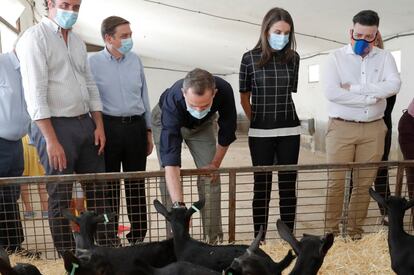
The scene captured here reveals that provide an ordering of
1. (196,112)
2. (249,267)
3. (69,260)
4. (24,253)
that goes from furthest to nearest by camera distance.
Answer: (24,253) < (196,112) < (69,260) < (249,267)

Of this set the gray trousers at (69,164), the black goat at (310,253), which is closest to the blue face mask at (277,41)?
the gray trousers at (69,164)

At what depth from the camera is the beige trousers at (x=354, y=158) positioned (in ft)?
9.95

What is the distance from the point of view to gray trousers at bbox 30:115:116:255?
2.64 metres

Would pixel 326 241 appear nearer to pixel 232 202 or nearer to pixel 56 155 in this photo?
pixel 232 202

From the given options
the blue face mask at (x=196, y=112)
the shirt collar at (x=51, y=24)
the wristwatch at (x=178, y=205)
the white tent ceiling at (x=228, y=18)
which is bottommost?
the wristwatch at (x=178, y=205)

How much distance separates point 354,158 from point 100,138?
1.76m

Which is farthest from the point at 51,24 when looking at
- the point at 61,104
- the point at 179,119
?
the point at 179,119

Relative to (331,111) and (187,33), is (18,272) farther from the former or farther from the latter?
(187,33)

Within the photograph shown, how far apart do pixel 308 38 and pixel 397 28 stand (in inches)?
59.9

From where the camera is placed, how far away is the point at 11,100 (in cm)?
293

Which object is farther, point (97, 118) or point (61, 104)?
point (97, 118)

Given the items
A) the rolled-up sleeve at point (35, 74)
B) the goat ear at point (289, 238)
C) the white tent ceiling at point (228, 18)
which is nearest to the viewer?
the goat ear at point (289, 238)

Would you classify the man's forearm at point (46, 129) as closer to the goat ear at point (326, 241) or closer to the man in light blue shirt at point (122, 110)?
the man in light blue shirt at point (122, 110)

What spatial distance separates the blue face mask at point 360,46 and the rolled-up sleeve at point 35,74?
6.63 feet
